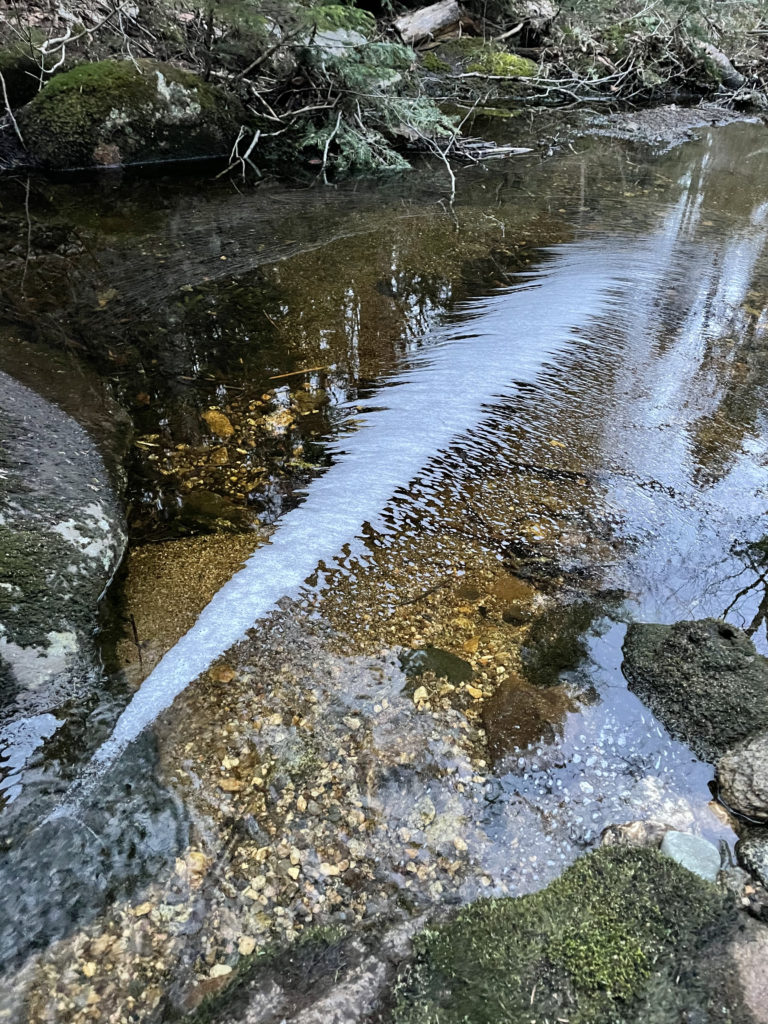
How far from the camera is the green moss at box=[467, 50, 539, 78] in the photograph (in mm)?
12344

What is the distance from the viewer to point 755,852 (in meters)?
1.84

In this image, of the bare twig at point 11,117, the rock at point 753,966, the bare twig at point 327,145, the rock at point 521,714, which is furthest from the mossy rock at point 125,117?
the rock at point 753,966

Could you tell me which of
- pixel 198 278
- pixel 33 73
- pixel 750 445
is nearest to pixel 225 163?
pixel 33 73

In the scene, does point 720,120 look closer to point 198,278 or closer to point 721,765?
point 198,278

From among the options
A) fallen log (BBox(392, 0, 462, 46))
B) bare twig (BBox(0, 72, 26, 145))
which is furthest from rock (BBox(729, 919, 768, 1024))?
fallen log (BBox(392, 0, 462, 46))

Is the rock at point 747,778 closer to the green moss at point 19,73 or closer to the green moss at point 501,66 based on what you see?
the green moss at point 19,73

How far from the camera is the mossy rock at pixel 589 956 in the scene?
1522 millimetres

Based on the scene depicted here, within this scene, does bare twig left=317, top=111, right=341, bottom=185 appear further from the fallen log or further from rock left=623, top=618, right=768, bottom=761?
rock left=623, top=618, right=768, bottom=761

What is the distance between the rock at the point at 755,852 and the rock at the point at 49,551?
225 cm

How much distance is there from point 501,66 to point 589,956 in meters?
14.6

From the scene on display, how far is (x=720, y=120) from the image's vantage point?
1249 centimetres

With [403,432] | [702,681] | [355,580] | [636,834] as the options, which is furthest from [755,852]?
[403,432]

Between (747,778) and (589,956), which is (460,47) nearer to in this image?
(747,778)

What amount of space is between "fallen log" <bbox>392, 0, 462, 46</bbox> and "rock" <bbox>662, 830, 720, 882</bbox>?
572 inches
